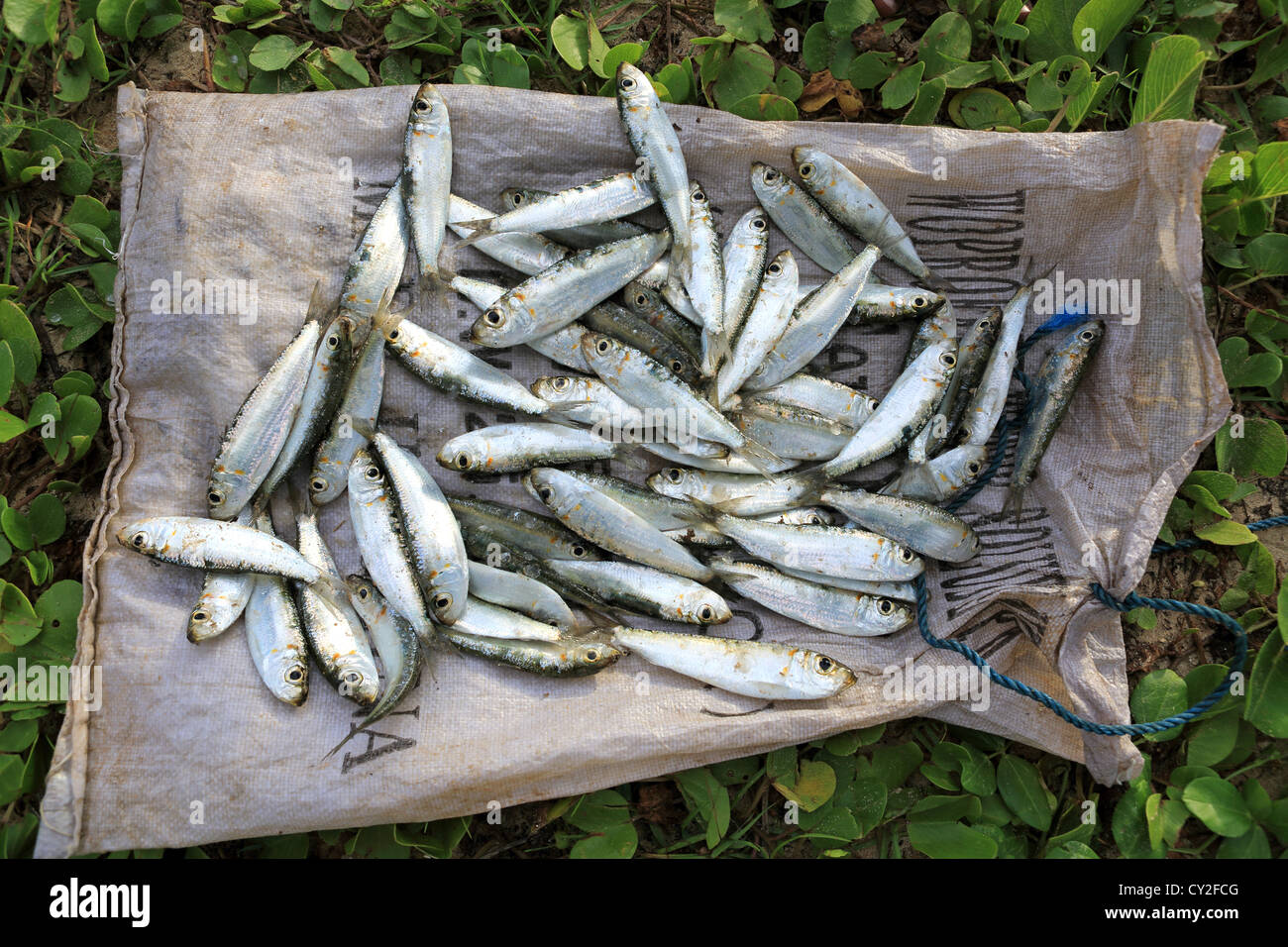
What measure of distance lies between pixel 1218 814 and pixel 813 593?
6.18 feet

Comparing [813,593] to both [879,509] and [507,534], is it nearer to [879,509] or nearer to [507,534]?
[879,509]

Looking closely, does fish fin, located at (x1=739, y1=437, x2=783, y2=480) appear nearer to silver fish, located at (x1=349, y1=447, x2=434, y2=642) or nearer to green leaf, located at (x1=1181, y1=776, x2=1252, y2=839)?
silver fish, located at (x1=349, y1=447, x2=434, y2=642)

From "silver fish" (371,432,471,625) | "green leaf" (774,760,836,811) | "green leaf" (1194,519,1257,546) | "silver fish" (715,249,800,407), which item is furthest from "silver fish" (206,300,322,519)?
"green leaf" (1194,519,1257,546)

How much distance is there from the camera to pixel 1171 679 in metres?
3.41

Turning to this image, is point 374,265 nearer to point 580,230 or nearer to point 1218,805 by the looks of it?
point 580,230

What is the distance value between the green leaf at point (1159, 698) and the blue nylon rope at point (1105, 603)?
39mm

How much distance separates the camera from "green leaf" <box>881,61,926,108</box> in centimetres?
361

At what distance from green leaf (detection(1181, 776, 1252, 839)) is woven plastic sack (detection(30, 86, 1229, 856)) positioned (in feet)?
1.52

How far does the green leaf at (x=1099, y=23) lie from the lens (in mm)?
3490

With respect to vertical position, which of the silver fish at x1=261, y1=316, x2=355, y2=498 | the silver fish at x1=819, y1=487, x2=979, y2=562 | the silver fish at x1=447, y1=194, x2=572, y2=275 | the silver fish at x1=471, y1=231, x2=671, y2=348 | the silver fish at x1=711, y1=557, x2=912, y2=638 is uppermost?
the silver fish at x1=447, y1=194, x2=572, y2=275

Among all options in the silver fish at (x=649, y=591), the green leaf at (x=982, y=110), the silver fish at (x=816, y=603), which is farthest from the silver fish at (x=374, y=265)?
the green leaf at (x=982, y=110)

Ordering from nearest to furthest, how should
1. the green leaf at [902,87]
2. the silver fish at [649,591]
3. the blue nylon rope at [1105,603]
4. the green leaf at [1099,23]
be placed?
1. the blue nylon rope at [1105,603]
2. the silver fish at [649,591]
3. the green leaf at [1099,23]
4. the green leaf at [902,87]

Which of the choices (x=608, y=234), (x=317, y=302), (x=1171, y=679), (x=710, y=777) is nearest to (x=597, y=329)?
(x=608, y=234)

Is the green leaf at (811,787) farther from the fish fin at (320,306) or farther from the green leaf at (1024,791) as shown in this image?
the fish fin at (320,306)
